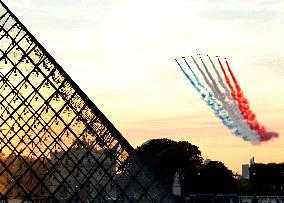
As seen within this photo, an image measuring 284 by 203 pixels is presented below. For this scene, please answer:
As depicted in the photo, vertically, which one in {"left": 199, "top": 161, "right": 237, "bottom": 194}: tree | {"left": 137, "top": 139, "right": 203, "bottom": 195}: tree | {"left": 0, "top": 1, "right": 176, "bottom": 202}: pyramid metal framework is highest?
{"left": 137, "top": 139, "right": 203, "bottom": 195}: tree

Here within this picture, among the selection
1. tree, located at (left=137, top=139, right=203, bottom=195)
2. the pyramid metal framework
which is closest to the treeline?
tree, located at (left=137, top=139, right=203, bottom=195)

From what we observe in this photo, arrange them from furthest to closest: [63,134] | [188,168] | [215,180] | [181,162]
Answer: [188,168], [181,162], [215,180], [63,134]

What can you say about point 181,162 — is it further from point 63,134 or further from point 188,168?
point 63,134

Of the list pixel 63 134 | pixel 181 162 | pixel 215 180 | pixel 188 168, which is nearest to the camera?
pixel 63 134


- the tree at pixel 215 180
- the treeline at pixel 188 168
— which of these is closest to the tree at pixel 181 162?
the treeline at pixel 188 168

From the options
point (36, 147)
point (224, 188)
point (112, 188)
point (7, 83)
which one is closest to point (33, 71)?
point (7, 83)

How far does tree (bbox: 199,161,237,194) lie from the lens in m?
116

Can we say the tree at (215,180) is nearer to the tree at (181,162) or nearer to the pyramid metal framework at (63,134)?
the tree at (181,162)

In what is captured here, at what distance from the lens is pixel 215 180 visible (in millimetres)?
117125

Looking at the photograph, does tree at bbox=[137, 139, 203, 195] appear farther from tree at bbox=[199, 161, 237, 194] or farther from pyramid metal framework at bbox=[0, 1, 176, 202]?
pyramid metal framework at bbox=[0, 1, 176, 202]

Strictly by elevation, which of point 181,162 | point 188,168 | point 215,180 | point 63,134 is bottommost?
point 63,134

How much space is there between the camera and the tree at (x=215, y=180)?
11600 centimetres

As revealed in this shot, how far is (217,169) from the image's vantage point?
118 metres

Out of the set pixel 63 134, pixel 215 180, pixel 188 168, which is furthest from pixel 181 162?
pixel 63 134
